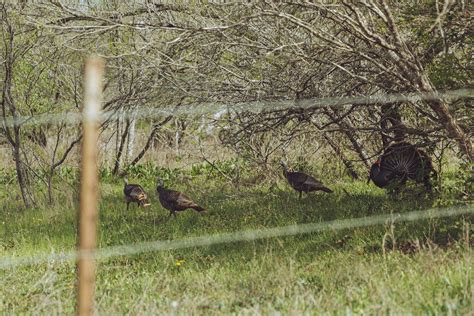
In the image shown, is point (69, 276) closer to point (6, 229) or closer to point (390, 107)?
point (6, 229)

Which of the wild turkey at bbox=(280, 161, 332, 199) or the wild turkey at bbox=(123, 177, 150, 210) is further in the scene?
the wild turkey at bbox=(123, 177, 150, 210)

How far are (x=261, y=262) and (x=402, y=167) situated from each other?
3.04 meters

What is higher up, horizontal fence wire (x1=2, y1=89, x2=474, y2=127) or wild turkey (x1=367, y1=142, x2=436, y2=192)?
horizontal fence wire (x1=2, y1=89, x2=474, y2=127)

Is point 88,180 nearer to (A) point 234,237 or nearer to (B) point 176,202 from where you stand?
(A) point 234,237

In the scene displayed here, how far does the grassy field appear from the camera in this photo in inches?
155

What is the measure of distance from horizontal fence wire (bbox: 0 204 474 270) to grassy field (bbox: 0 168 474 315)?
4.9 inches

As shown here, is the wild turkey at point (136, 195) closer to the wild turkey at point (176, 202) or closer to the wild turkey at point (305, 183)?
the wild turkey at point (176, 202)

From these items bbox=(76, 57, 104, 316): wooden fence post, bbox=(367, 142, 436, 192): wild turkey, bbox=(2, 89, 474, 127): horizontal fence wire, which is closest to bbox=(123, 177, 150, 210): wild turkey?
bbox=(2, 89, 474, 127): horizontal fence wire

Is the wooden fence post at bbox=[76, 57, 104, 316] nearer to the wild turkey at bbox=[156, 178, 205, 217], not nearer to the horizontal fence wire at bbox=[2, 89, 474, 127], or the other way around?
the horizontal fence wire at bbox=[2, 89, 474, 127]

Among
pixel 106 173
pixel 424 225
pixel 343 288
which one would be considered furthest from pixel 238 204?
pixel 106 173

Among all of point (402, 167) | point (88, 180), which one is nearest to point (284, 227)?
point (402, 167)

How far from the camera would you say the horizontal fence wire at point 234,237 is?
648 cm

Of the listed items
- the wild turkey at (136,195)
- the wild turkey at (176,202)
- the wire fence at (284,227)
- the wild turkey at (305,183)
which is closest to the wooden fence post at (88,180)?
the wire fence at (284,227)

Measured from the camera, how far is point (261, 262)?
5.68 m
